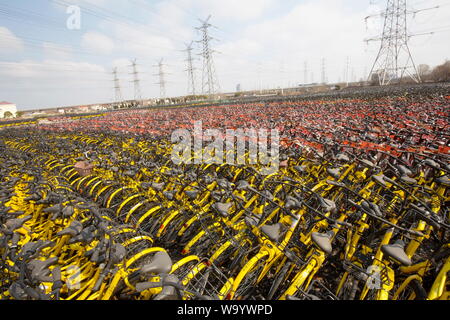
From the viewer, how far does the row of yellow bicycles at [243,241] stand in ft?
5.98

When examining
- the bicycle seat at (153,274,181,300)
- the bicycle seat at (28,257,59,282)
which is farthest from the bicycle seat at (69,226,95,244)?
the bicycle seat at (153,274,181,300)

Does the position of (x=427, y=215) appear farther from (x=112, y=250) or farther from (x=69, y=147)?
(x=69, y=147)

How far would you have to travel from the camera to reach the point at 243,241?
2592 millimetres

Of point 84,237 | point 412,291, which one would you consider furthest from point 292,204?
point 84,237

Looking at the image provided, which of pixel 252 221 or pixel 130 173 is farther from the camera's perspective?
pixel 130 173

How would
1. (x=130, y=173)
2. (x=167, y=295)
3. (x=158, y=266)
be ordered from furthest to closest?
(x=130, y=173)
(x=158, y=266)
(x=167, y=295)

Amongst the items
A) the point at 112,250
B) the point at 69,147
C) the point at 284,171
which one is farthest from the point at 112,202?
the point at 69,147

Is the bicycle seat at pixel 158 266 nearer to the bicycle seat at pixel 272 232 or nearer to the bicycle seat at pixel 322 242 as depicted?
the bicycle seat at pixel 272 232

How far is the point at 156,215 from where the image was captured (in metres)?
3.87

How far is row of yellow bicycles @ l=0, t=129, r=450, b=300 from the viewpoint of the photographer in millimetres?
1823

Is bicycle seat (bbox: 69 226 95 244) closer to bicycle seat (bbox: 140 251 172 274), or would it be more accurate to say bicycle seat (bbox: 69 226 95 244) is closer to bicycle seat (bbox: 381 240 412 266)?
bicycle seat (bbox: 140 251 172 274)

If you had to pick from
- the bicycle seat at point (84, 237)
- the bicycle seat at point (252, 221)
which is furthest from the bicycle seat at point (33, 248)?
the bicycle seat at point (252, 221)

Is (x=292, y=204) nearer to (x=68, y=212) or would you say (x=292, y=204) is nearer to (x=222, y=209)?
(x=222, y=209)

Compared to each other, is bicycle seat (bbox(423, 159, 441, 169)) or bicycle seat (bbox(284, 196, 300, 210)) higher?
bicycle seat (bbox(423, 159, 441, 169))
